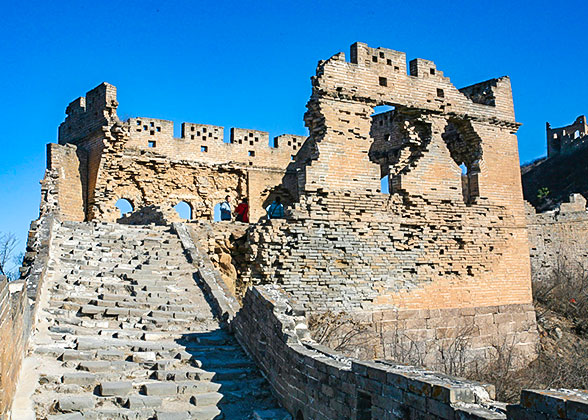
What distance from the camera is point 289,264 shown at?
37.0 ft

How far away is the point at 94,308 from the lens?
8.14m

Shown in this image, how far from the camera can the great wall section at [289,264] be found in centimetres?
572

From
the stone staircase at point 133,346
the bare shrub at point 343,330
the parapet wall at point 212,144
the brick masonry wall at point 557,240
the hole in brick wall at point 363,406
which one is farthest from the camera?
the brick masonry wall at point 557,240

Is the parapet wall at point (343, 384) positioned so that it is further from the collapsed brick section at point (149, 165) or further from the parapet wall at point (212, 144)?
the parapet wall at point (212, 144)

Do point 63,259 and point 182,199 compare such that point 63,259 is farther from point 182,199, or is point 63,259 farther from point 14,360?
point 182,199

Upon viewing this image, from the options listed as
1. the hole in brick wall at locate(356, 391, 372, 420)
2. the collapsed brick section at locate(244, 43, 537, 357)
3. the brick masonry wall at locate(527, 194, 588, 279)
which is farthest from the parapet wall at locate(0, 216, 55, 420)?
the brick masonry wall at locate(527, 194, 588, 279)

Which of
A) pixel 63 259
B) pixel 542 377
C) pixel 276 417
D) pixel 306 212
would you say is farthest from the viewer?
pixel 306 212

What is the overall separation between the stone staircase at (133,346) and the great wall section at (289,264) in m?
0.03

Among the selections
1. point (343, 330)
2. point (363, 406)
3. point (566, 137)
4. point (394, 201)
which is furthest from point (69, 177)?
point (566, 137)

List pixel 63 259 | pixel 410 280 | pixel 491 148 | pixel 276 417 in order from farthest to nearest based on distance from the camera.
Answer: pixel 491 148 < pixel 410 280 < pixel 63 259 < pixel 276 417

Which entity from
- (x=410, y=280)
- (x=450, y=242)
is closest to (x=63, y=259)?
(x=410, y=280)

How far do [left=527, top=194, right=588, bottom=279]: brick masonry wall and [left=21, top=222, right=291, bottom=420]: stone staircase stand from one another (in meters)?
15.3

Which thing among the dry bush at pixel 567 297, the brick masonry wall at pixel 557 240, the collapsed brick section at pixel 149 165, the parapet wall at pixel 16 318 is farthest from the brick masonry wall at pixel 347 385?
the brick masonry wall at pixel 557 240

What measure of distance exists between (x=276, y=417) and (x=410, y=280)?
695 centimetres
